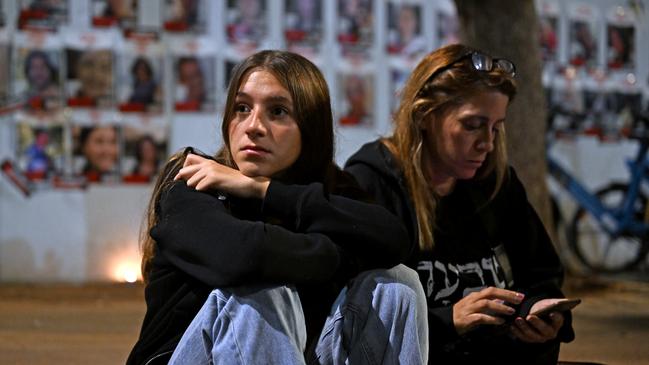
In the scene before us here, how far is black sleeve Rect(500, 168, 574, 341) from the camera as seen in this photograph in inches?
114

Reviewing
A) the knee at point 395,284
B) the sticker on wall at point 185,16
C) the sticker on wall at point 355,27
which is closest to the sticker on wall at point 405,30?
the sticker on wall at point 355,27

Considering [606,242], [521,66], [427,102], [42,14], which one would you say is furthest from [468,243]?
[606,242]

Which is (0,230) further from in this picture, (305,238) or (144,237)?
(305,238)

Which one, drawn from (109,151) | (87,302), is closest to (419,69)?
(87,302)

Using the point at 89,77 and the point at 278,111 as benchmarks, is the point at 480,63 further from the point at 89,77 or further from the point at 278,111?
the point at 89,77

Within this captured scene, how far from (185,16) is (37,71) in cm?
90

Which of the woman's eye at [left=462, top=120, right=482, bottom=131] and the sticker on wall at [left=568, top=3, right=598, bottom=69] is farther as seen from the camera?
the sticker on wall at [left=568, top=3, right=598, bottom=69]

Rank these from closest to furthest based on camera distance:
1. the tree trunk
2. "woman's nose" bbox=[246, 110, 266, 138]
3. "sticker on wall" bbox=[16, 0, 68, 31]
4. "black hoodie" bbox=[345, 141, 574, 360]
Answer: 1. "woman's nose" bbox=[246, 110, 266, 138]
2. "black hoodie" bbox=[345, 141, 574, 360]
3. the tree trunk
4. "sticker on wall" bbox=[16, 0, 68, 31]

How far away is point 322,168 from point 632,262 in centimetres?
541

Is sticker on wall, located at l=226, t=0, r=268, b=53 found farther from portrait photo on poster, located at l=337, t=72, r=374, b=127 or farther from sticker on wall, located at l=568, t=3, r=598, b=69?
sticker on wall, located at l=568, t=3, r=598, b=69

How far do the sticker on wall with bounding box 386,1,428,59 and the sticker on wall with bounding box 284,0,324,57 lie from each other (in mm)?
479

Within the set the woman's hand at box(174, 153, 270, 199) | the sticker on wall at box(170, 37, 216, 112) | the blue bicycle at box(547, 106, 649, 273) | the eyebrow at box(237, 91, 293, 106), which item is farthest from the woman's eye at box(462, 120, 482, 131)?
the blue bicycle at box(547, 106, 649, 273)

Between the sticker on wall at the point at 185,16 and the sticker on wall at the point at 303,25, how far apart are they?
0.52m

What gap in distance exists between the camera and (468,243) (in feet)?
9.34
